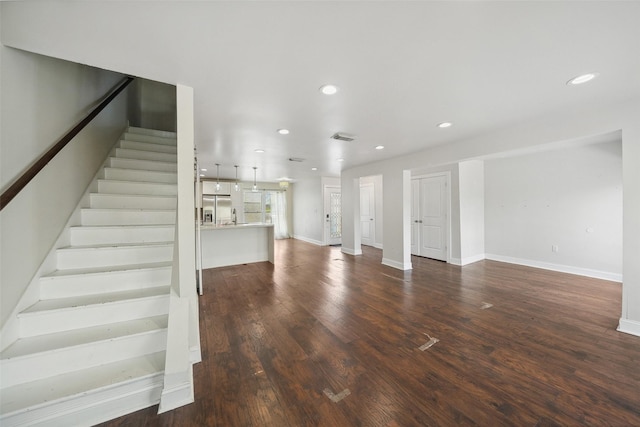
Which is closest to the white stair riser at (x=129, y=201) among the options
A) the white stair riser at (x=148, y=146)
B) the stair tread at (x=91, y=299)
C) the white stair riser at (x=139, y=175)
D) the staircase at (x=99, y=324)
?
the staircase at (x=99, y=324)

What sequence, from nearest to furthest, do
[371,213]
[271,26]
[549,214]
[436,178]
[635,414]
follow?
[271,26] → [635,414] → [549,214] → [436,178] → [371,213]

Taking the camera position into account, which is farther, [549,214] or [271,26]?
[549,214]

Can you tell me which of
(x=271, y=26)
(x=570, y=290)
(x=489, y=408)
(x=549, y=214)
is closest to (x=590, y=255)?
(x=549, y=214)

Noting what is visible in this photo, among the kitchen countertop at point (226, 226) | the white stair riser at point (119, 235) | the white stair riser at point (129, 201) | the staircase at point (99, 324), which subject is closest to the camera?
the staircase at point (99, 324)

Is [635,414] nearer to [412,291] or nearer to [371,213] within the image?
[412,291]

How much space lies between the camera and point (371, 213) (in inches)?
309

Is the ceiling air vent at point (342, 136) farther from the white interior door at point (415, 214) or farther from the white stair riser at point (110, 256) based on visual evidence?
the white interior door at point (415, 214)

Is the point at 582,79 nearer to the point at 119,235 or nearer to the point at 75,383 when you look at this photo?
the point at 75,383

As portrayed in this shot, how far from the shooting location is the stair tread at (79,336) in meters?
1.50

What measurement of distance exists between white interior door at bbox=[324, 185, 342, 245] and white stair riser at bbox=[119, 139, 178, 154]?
5015 millimetres

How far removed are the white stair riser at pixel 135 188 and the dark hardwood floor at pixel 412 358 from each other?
1.64m

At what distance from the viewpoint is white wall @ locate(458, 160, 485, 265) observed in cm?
528

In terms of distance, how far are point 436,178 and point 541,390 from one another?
4801mm

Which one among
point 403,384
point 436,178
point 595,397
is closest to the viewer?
point 595,397
